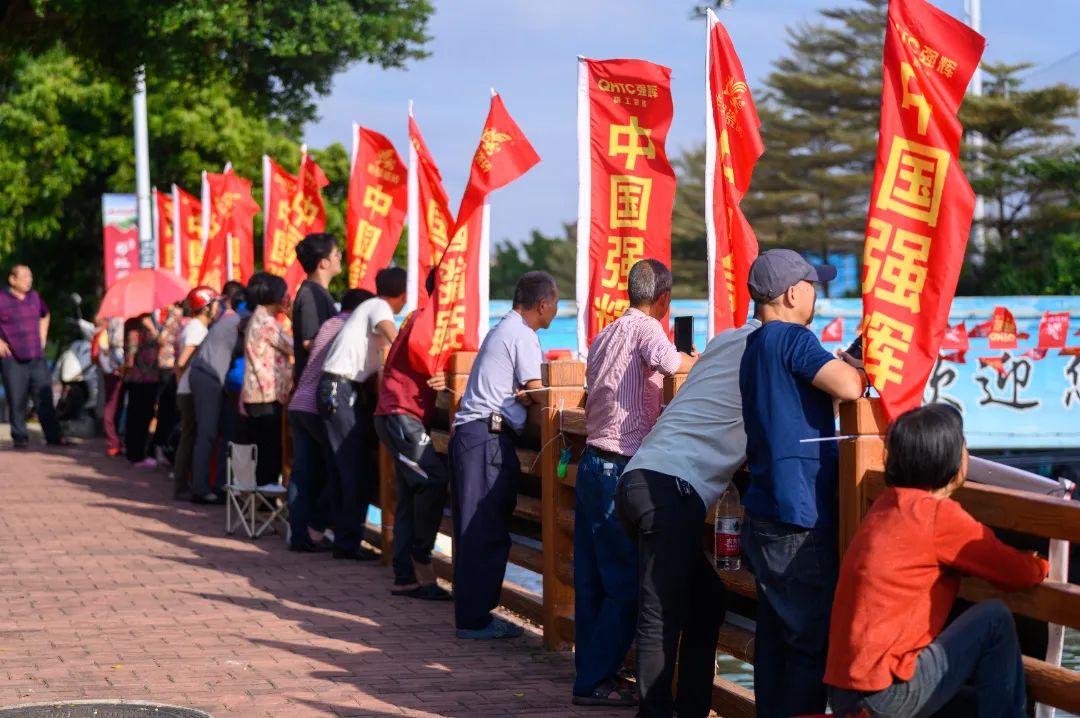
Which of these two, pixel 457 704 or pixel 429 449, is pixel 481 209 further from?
pixel 457 704

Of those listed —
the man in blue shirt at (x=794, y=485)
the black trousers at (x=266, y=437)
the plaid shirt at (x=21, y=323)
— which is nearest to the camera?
the man in blue shirt at (x=794, y=485)

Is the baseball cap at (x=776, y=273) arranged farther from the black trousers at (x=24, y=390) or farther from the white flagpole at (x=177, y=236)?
the white flagpole at (x=177, y=236)

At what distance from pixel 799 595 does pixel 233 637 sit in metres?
4.16

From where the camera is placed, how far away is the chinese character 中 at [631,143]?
9.37m

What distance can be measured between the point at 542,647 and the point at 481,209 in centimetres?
272

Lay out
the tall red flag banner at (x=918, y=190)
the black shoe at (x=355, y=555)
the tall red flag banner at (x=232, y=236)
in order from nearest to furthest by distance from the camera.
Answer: the tall red flag banner at (x=918, y=190) < the black shoe at (x=355, y=555) < the tall red flag banner at (x=232, y=236)

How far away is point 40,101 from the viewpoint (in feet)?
122

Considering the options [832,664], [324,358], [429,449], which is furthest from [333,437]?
[832,664]

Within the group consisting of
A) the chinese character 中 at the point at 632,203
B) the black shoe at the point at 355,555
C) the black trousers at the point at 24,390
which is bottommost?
the black shoe at the point at 355,555

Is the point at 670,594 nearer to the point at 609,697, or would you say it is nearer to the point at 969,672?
the point at 609,697

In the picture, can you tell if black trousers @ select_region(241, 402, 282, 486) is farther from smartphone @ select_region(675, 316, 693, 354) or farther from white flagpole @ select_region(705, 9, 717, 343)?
smartphone @ select_region(675, 316, 693, 354)

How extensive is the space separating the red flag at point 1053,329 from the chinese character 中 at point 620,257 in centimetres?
1524

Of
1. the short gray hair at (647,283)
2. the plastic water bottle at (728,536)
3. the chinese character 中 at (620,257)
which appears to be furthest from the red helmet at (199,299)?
the plastic water bottle at (728,536)

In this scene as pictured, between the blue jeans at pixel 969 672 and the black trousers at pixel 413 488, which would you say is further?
the black trousers at pixel 413 488
